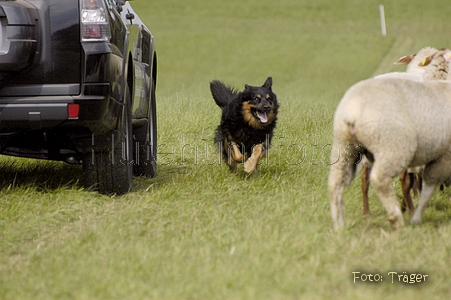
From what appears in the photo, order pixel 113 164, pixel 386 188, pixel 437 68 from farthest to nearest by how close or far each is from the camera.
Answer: pixel 437 68, pixel 113 164, pixel 386 188

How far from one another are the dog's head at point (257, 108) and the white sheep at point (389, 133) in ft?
8.22

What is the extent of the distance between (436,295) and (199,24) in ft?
122

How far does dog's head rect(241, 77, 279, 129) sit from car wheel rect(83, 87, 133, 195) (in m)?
1.99

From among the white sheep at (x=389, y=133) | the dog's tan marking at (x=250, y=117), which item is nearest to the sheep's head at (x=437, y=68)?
the white sheep at (x=389, y=133)

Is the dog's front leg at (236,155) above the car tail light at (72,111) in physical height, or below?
below

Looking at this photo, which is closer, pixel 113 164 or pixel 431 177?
pixel 431 177

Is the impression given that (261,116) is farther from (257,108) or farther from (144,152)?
(144,152)

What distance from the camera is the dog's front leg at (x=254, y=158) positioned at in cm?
719

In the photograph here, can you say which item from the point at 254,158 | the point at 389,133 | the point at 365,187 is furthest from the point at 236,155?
the point at 389,133

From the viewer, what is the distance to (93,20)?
5.25 meters

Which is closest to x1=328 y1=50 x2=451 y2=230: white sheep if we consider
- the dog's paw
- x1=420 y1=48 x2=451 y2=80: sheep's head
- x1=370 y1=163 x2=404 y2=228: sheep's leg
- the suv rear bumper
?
x1=370 y1=163 x2=404 y2=228: sheep's leg

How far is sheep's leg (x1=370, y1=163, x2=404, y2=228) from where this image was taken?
478 cm

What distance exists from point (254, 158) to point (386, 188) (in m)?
2.61

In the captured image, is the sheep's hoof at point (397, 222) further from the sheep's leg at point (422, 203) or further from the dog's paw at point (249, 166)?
the dog's paw at point (249, 166)
